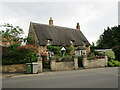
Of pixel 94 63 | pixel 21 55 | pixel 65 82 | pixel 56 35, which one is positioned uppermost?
pixel 56 35

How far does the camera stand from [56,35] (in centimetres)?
2583

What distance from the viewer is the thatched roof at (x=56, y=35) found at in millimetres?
23594

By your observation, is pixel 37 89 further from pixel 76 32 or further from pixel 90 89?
pixel 76 32

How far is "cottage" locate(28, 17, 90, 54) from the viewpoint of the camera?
2284 cm

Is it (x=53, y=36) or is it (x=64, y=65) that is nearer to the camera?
(x=64, y=65)

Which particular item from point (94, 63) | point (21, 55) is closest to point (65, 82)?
point (21, 55)

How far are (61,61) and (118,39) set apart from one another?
32.6 meters

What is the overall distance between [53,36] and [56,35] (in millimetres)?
1094

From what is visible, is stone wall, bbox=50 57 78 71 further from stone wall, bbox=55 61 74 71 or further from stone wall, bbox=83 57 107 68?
stone wall, bbox=83 57 107 68

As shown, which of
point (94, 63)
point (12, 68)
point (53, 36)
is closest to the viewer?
point (12, 68)

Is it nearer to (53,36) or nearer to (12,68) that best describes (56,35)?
(53,36)

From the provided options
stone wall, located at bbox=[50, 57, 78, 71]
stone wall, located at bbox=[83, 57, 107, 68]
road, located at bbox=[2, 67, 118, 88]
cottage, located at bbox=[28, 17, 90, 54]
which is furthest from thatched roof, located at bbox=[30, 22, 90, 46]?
road, located at bbox=[2, 67, 118, 88]

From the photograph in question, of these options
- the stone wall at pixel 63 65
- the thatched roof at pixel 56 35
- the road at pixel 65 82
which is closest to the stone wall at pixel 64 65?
the stone wall at pixel 63 65

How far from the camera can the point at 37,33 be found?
23359mm
